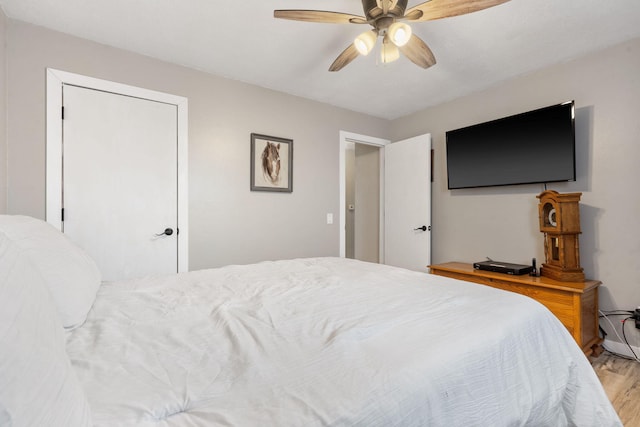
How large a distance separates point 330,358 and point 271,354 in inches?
6.1

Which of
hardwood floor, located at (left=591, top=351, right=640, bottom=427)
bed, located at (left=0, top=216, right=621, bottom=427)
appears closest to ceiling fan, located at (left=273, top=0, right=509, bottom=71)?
bed, located at (left=0, top=216, right=621, bottom=427)

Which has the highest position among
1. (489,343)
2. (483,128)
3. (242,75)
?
(242,75)

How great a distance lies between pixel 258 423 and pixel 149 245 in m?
2.41

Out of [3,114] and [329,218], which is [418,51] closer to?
[329,218]

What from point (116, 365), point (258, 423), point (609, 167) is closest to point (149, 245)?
point (116, 365)

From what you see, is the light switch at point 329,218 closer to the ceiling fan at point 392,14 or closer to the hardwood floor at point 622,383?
the ceiling fan at point 392,14

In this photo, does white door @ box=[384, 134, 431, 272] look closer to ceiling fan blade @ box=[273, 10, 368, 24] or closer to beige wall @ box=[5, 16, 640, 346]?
beige wall @ box=[5, 16, 640, 346]

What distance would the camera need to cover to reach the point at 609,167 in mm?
2428

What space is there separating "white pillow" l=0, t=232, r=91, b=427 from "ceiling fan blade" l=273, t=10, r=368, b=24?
1.66 meters

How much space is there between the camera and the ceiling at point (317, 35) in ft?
6.39

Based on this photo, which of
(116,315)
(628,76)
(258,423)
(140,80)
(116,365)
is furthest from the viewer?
(140,80)

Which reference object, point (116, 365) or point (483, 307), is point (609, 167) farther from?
point (116, 365)

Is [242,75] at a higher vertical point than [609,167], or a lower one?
higher

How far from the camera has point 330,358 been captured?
763mm
